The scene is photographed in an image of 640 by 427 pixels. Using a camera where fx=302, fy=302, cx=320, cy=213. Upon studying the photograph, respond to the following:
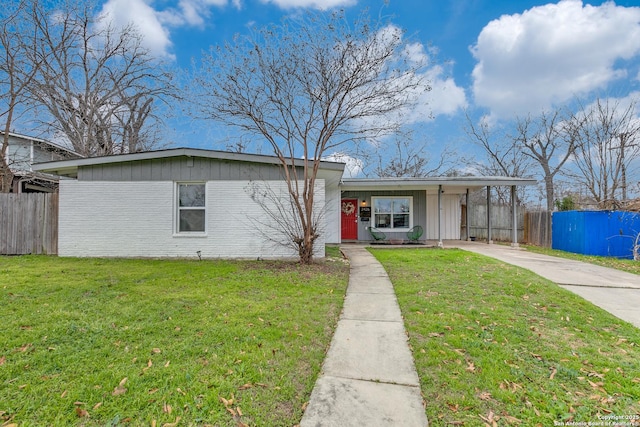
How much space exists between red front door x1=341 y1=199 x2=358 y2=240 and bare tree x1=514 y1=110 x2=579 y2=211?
13.6 m

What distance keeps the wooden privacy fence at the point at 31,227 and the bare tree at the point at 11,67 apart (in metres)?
3.71

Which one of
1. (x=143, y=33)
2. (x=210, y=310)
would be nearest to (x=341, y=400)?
(x=210, y=310)

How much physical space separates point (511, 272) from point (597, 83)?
13981 mm

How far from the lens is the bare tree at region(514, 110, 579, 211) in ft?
61.9

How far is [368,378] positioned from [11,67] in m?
16.5

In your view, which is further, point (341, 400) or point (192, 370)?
point (192, 370)

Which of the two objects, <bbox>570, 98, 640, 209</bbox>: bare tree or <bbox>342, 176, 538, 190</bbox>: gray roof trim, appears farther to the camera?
<bbox>570, 98, 640, 209</bbox>: bare tree

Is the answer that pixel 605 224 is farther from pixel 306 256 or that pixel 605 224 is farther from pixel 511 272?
pixel 306 256

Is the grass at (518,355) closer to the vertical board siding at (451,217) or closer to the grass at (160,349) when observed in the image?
the grass at (160,349)

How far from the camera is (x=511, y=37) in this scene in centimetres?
1120

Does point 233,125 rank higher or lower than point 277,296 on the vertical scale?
higher

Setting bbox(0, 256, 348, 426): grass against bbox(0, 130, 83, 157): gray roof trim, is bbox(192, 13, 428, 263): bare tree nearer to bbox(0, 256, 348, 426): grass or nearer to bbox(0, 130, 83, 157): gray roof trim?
bbox(0, 256, 348, 426): grass

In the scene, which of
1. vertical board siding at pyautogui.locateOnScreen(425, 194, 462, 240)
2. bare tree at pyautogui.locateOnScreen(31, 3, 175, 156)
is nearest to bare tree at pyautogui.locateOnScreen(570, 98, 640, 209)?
vertical board siding at pyautogui.locateOnScreen(425, 194, 462, 240)

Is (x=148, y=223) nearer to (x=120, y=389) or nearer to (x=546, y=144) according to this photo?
(x=120, y=389)
